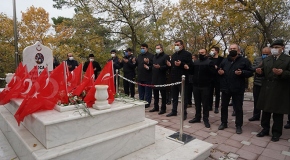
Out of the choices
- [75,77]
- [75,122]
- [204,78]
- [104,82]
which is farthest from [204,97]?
[75,122]

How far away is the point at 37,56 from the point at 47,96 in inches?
112

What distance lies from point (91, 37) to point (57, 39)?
7.87 m

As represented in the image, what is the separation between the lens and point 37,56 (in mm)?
4906

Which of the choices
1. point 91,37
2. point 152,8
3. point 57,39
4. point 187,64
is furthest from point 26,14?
point 187,64

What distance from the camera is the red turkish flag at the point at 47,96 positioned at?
245cm

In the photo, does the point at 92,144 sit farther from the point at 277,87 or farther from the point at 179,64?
the point at 277,87

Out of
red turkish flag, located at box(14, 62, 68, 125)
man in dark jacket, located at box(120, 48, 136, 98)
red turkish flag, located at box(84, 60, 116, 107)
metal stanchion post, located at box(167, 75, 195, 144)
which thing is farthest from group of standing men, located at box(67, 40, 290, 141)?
red turkish flag, located at box(14, 62, 68, 125)

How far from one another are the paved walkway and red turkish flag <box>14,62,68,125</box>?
7.78 ft

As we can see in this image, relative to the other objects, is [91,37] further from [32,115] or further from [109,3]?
[32,115]

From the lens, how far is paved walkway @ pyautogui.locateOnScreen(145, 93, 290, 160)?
2961 millimetres

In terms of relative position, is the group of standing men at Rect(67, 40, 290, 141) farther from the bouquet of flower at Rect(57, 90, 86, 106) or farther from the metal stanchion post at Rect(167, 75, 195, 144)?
the bouquet of flower at Rect(57, 90, 86, 106)

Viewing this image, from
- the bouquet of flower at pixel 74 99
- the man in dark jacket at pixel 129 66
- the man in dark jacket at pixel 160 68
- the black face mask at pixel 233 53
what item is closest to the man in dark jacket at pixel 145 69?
the man in dark jacket at pixel 160 68

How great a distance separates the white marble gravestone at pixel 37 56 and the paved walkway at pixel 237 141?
125 inches

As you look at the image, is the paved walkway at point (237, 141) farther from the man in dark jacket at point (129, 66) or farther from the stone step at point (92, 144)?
the man in dark jacket at point (129, 66)
